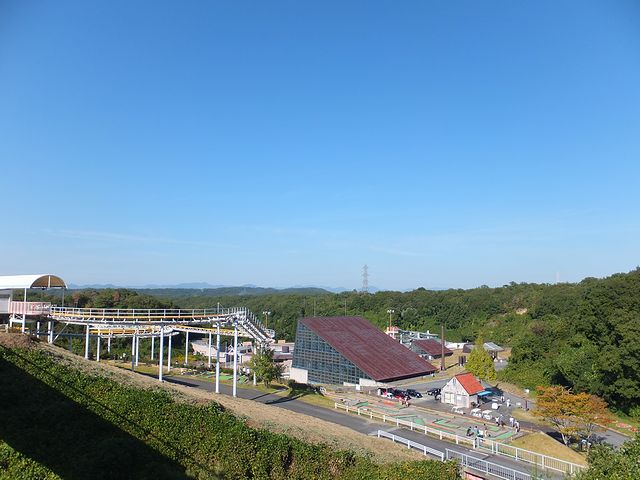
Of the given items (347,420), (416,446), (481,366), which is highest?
(416,446)

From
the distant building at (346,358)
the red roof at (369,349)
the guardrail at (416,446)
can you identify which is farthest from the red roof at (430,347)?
the guardrail at (416,446)

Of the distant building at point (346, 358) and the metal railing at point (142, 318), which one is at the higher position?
the metal railing at point (142, 318)

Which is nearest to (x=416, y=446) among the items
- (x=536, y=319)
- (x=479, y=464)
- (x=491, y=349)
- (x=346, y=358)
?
(x=479, y=464)

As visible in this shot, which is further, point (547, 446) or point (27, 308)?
point (547, 446)

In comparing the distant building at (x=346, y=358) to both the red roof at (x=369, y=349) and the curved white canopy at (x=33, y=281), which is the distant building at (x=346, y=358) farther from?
the curved white canopy at (x=33, y=281)

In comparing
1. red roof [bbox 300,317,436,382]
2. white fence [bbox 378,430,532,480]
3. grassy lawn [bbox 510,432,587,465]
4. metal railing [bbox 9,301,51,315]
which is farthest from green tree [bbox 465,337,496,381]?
metal railing [bbox 9,301,51,315]

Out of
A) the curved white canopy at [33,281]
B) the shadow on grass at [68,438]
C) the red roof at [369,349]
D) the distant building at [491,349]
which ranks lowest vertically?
the distant building at [491,349]

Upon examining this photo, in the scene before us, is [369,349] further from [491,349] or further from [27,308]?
[491,349]
